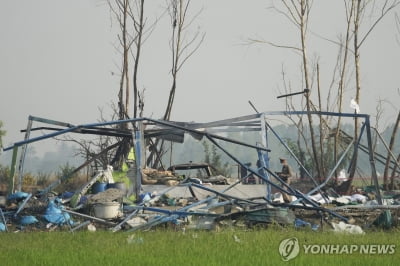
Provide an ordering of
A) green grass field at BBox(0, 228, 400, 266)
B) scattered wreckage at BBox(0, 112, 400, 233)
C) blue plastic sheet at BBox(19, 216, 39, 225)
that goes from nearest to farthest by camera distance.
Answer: green grass field at BBox(0, 228, 400, 266)
scattered wreckage at BBox(0, 112, 400, 233)
blue plastic sheet at BBox(19, 216, 39, 225)

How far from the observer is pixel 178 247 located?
8.38m

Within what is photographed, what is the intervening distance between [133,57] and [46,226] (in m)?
11.7

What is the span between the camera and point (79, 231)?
10.5m

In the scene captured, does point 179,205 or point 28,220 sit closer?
point 28,220

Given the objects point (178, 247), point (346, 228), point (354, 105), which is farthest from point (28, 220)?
point (354, 105)

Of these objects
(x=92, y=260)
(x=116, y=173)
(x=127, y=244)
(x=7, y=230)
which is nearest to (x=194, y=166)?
(x=116, y=173)

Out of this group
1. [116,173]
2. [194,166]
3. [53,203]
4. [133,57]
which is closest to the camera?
Result: [53,203]

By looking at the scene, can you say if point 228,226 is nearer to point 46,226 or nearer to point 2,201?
point 46,226

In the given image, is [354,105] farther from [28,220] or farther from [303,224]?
[28,220]

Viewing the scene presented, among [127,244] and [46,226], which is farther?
[46,226]

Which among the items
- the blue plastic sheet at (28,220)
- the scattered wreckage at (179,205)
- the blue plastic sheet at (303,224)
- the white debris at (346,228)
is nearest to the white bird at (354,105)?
the scattered wreckage at (179,205)

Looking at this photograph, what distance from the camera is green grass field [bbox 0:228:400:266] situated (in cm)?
727

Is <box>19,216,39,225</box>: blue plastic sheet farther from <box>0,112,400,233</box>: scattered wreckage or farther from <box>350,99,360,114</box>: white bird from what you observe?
<box>350,99,360,114</box>: white bird

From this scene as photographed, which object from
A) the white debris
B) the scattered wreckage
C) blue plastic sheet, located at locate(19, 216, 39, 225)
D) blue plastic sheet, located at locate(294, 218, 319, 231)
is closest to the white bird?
the scattered wreckage
